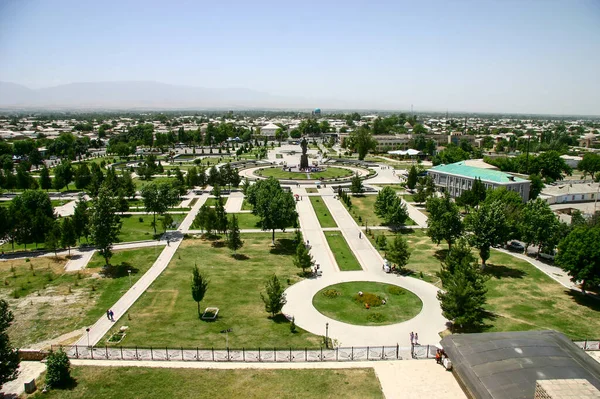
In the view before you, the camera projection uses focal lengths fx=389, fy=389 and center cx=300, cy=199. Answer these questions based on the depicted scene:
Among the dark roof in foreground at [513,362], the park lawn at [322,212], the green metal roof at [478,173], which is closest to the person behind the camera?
the dark roof in foreground at [513,362]

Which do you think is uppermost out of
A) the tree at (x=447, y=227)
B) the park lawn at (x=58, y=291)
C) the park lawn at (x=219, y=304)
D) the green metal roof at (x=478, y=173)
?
the green metal roof at (x=478, y=173)

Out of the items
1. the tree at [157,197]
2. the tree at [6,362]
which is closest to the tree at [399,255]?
the tree at [6,362]

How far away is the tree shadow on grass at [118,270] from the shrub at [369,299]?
76.0 feet

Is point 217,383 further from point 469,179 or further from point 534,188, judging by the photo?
point 534,188

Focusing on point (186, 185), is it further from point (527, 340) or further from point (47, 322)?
point (527, 340)

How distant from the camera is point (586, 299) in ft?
114

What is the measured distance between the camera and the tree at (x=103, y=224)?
1624 inches

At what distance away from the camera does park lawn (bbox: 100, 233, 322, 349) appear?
1102 inches

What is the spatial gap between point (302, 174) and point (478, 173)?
4017cm

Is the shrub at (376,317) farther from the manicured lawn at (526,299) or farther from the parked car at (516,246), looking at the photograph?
the parked car at (516,246)

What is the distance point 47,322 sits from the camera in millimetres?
30609

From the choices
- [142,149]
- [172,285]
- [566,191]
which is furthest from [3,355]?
[142,149]

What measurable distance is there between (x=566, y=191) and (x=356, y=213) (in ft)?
151

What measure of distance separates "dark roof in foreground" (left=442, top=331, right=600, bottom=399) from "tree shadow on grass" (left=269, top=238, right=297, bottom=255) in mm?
24292
